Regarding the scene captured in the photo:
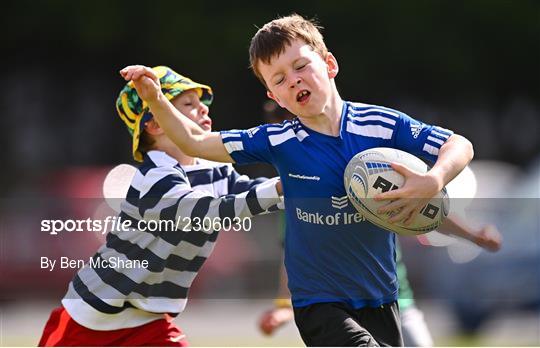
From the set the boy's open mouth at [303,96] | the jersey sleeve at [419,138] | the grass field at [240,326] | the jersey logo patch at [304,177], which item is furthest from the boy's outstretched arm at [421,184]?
the grass field at [240,326]

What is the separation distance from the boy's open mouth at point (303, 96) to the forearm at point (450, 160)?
0.56 meters

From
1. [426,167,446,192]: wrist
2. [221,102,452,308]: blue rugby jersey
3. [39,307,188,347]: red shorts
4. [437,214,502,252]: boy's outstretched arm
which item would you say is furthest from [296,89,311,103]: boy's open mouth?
[39,307,188,347]: red shorts

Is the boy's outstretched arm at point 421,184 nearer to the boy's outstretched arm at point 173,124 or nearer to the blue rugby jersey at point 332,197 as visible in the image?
the blue rugby jersey at point 332,197

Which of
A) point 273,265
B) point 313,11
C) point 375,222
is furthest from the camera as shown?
point 313,11

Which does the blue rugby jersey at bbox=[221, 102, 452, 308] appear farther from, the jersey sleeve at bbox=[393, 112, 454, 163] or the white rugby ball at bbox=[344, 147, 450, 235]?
the white rugby ball at bbox=[344, 147, 450, 235]

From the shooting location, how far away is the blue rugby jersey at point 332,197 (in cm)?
481

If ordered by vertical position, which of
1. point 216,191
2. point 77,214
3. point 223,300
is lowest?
point 223,300

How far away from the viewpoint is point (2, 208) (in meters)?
12.9

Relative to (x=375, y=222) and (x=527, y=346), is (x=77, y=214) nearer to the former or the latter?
(x=527, y=346)

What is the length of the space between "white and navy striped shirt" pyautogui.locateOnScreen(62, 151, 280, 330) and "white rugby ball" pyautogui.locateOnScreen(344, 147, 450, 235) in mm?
694

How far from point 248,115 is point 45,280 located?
7.10 metres

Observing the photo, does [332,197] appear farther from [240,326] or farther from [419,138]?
[240,326]

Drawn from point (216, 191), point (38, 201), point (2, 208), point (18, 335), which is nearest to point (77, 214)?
point (18, 335)

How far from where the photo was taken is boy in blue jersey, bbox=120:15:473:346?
4812 mm
